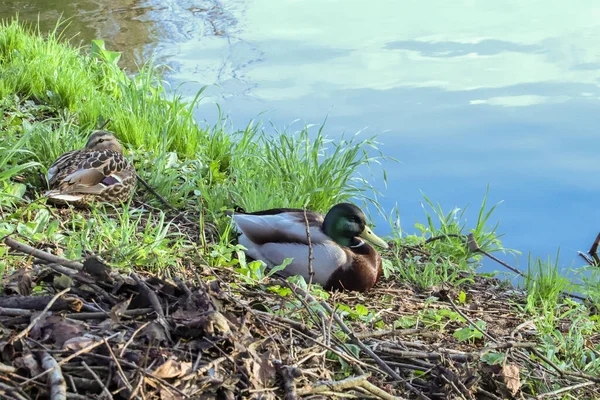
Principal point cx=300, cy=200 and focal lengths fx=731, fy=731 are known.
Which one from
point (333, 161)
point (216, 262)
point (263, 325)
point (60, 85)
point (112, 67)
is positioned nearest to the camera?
point (263, 325)

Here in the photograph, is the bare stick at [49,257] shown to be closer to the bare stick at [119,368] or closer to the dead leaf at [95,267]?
the dead leaf at [95,267]

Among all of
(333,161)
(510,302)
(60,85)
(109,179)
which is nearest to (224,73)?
(60,85)

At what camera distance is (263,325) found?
8.36 feet

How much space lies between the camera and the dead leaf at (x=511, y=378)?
2.84 meters

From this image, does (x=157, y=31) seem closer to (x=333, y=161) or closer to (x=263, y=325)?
(x=333, y=161)

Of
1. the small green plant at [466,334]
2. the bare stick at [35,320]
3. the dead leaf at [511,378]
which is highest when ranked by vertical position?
the bare stick at [35,320]

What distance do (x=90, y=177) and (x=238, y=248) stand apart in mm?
1174

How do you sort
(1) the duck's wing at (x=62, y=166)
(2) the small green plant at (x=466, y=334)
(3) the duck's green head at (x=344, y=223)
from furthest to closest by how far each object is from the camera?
(1) the duck's wing at (x=62, y=166) < (3) the duck's green head at (x=344, y=223) < (2) the small green plant at (x=466, y=334)

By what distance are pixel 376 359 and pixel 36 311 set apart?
119 cm

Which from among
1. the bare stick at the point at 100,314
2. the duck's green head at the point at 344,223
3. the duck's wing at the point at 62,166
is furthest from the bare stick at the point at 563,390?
the duck's wing at the point at 62,166

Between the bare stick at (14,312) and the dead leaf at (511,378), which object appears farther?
the dead leaf at (511,378)

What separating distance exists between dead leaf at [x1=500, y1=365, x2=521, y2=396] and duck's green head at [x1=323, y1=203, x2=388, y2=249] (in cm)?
168

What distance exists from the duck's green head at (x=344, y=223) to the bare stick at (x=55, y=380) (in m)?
2.53

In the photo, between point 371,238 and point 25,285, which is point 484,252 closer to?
point 371,238
